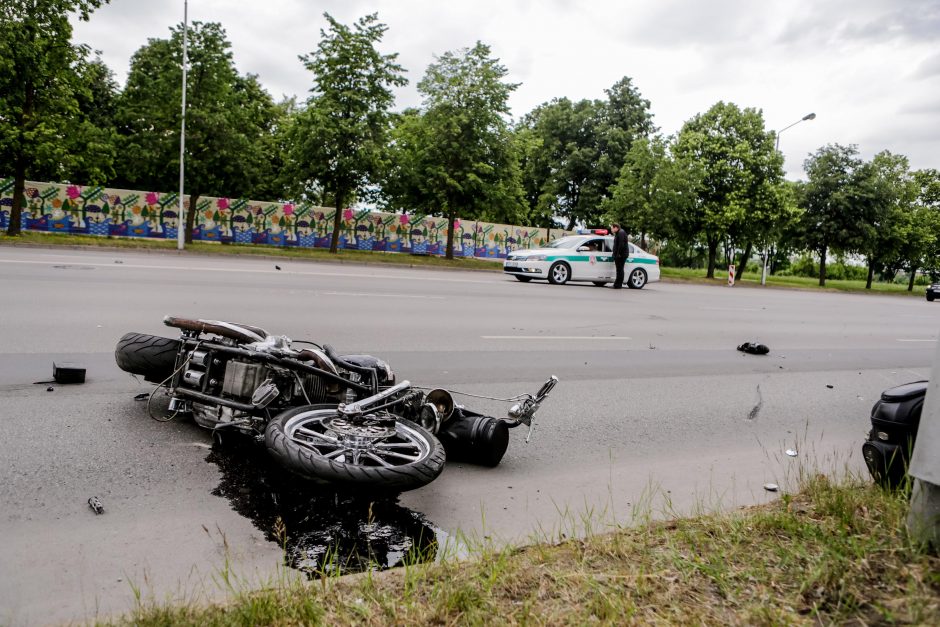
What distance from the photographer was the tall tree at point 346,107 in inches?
1200

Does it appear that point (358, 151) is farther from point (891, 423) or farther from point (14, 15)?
point (891, 423)

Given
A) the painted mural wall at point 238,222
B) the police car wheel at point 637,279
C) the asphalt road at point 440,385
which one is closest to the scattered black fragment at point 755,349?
the asphalt road at point 440,385

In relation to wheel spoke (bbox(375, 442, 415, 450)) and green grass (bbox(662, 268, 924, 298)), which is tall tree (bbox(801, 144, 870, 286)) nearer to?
green grass (bbox(662, 268, 924, 298))

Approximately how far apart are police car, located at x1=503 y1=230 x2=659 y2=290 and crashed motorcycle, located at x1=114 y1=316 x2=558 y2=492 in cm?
1764

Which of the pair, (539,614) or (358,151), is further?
(358,151)

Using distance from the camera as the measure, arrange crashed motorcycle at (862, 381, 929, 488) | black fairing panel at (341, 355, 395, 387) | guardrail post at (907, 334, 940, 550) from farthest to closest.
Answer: black fairing panel at (341, 355, 395, 387)
crashed motorcycle at (862, 381, 929, 488)
guardrail post at (907, 334, 940, 550)

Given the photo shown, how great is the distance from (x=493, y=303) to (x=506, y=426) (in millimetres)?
9483

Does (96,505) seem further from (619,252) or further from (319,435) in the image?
(619,252)

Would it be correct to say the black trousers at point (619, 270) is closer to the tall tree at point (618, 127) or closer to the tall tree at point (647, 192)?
the tall tree at point (647, 192)

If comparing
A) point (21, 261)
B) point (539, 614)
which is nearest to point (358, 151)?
point (21, 261)

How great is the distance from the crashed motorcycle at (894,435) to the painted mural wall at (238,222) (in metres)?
33.1

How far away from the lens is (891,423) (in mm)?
4074

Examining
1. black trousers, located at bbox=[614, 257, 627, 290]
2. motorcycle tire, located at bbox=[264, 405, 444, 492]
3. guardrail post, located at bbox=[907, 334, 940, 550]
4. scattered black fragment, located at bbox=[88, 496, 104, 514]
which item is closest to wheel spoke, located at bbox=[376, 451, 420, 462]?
motorcycle tire, located at bbox=[264, 405, 444, 492]

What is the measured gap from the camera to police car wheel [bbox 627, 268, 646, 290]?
77.6 feet
